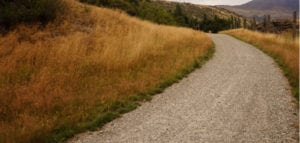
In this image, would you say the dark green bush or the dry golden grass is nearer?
the dry golden grass

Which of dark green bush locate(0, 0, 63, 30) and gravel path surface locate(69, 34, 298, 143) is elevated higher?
dark green bush locate(0, 0, 63, 30)

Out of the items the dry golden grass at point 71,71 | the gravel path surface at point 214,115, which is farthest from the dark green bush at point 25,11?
the gravel path surface at point 214,115

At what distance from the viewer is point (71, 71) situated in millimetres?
11500

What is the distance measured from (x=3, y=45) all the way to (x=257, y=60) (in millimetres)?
11069

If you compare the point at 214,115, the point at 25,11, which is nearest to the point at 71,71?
the point at 214,115

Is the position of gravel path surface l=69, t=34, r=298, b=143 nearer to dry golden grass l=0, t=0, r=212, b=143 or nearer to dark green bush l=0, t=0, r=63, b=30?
dry golden grass l=0, t=0, r=212, b=143

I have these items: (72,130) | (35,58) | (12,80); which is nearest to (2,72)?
(12,80)

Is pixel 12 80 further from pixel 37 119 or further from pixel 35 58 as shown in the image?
pixel 37 119

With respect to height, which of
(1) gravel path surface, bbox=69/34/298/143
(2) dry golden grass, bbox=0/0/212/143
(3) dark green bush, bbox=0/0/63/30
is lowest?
(1) gravel path surface, bbox=69/34/298/143

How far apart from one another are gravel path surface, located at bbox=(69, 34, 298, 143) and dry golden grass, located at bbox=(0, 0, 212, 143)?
0.78m

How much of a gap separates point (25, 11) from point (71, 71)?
700 cm

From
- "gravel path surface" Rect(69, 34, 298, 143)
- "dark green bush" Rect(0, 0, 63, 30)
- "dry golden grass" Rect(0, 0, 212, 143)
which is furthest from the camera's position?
"dark green bush" Rect(0, 0, 63, 30)

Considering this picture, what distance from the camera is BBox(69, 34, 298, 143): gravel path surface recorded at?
7.04m

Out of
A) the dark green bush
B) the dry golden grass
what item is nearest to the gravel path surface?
the dry golden grass
